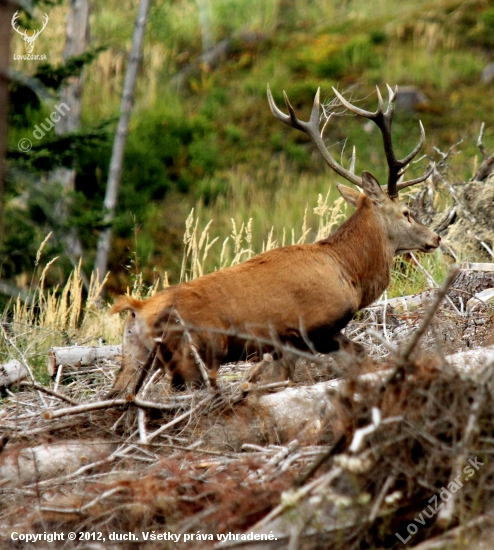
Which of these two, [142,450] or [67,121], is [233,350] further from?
[67,121]

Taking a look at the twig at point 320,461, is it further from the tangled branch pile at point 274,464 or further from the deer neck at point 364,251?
the deer neck at point 364,251

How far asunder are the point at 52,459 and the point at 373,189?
3.43 metres

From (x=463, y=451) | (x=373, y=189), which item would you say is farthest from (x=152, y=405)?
(x=373, y=189)

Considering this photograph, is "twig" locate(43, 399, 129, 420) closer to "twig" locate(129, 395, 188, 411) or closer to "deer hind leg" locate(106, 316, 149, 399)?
"twig" locate(129, 395, 188, 411)

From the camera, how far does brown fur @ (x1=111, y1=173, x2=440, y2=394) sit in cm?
552

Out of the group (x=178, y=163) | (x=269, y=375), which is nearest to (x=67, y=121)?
(x=178, y=163)

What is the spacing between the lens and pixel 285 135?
731 inches

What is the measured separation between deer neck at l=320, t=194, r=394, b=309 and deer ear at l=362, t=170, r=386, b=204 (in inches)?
2.0

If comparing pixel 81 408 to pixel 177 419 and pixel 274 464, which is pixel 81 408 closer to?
pixel 177 419

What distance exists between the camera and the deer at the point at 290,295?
5.51m

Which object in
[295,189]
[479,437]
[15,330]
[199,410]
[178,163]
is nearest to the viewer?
[479,437]

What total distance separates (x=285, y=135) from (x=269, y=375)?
43.0 ft

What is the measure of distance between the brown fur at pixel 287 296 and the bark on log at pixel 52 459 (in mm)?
740

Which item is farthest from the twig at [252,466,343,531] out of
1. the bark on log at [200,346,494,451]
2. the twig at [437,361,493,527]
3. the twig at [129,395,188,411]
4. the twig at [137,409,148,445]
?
the twig at [129,395,188,411]
